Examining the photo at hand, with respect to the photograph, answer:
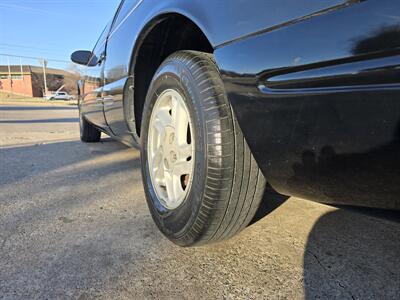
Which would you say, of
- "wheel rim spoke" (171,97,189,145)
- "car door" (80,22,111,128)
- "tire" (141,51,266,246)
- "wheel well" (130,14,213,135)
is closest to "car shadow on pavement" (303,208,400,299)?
"tire" (141,51,266,246)

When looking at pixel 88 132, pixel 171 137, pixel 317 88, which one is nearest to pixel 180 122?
pixel 171 137

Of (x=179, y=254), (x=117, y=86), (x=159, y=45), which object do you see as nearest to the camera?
(x=179, y=254)

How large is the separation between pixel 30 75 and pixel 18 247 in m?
59.0

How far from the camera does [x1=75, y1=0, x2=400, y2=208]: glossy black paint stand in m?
0.73

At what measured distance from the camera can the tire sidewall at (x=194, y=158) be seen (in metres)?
1.25

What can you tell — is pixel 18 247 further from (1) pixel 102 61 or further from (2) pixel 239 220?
(1) pixel 102 61

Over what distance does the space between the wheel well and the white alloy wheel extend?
0.37 meters

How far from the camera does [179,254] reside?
1.43 metres

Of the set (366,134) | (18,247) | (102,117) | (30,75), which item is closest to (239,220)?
(366,134)

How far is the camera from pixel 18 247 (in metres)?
1.49

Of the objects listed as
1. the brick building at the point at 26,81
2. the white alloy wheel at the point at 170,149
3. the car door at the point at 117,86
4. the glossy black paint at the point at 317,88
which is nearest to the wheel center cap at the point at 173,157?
the white alloy wheel at the point at 170,149

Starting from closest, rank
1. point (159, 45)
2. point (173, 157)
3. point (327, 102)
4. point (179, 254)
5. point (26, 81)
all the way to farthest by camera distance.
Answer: point (327, 102)
point (179, 254)
point (173, 157)
point (159, 45)
point (26, 81)

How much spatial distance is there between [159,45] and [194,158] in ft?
2.86

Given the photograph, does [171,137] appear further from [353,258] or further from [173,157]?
[353,258]
